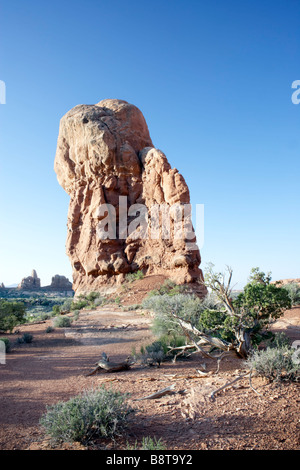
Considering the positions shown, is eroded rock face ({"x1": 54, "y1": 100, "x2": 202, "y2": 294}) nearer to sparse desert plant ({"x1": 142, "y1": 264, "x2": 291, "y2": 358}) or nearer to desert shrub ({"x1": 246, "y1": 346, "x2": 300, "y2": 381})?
sparse desert plant ({"x1": 142, "y1": 264, "x2": 291, "y2": 358})

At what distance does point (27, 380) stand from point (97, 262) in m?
24.4

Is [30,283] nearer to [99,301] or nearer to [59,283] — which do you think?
[59,283]

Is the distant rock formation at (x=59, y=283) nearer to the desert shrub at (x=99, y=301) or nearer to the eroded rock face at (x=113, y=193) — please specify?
the eroded rock face at (x=113, y=193)

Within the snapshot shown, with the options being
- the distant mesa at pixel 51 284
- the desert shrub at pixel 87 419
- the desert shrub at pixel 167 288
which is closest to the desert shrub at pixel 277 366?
the desert shrub at pixel 87 419

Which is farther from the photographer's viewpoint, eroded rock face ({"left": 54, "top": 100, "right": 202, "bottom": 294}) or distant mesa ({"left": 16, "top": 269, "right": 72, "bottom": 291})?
distant mesa ({"left": 16, "top": 269, "right": 72, "bottom": 291})

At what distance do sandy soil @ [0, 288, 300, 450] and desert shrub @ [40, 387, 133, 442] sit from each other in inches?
4.3

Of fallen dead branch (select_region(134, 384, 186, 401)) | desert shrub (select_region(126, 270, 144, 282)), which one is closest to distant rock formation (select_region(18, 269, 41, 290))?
desert shrub (select_region(126, 270, 144, 282))

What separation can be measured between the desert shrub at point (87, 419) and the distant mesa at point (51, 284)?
2833 inches

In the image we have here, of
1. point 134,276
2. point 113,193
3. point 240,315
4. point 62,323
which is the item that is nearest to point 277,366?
point 240,315

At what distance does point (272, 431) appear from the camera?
3.33 m

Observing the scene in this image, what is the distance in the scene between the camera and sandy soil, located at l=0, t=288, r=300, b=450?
129 inches

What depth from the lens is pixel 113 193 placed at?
32.1 meters

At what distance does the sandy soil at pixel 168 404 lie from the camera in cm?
327
